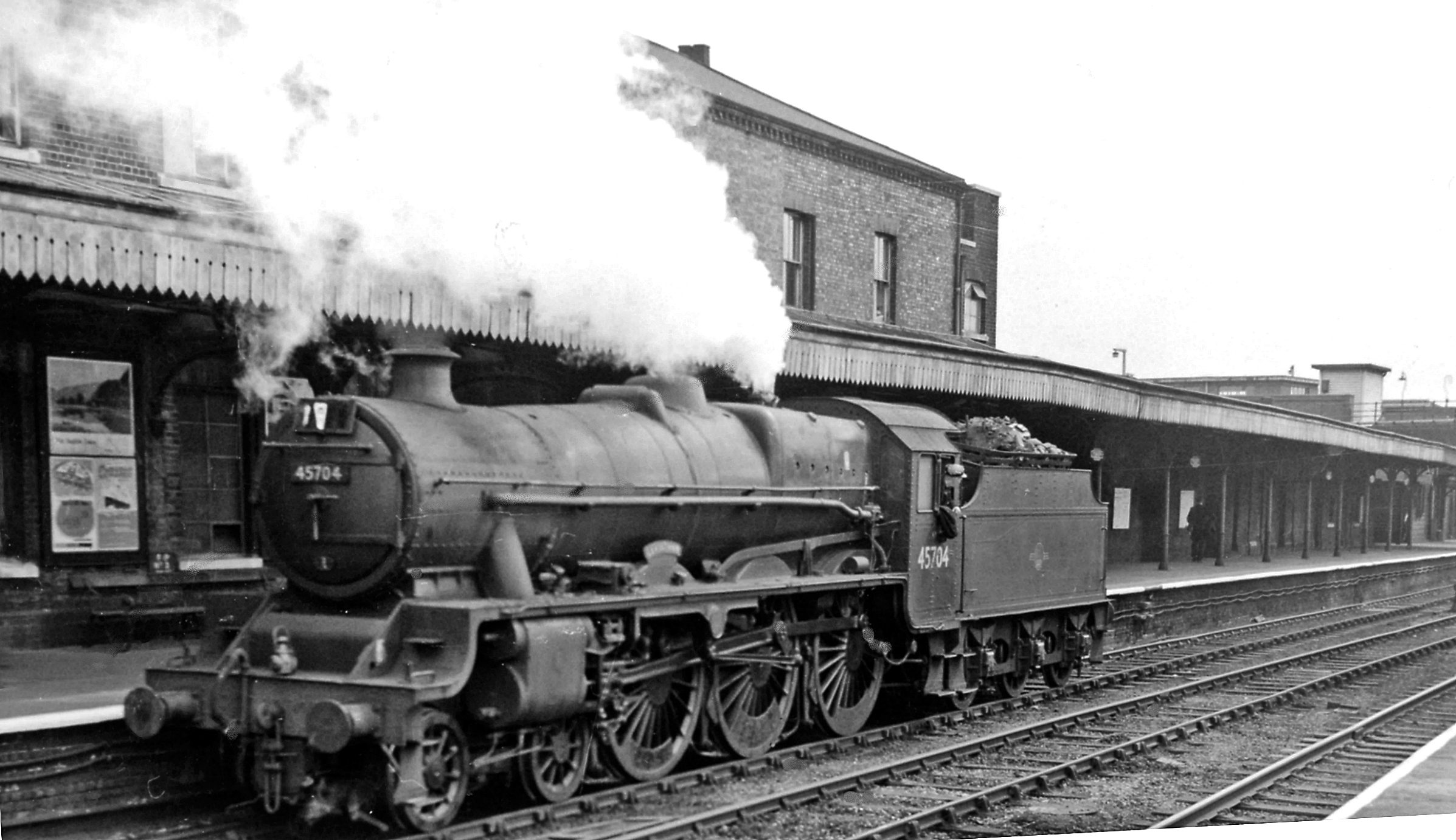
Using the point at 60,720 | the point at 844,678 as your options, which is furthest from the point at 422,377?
the point at 844,678

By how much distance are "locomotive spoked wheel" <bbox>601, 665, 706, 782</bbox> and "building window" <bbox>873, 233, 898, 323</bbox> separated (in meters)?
11.2

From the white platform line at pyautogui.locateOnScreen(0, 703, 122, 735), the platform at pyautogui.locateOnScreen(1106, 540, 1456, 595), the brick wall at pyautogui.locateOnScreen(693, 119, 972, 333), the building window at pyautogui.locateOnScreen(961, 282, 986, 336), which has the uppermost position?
the brick wall at pyautogui.locateOnScreen(693, 119, 972, 333)

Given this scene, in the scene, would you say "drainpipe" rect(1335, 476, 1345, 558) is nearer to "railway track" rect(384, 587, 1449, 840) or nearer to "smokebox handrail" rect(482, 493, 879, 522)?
"railway track" rect(384, 587, 1449, 840)

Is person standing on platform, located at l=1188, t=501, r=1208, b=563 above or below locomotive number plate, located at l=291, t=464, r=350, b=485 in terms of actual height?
below

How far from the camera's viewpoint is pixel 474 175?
6992 millimetres

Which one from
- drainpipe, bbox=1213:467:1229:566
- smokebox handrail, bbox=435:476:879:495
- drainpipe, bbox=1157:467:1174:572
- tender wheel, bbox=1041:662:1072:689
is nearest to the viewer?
smokebox handrail, bbox=435:476:879:495

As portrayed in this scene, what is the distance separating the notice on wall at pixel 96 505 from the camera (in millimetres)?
8211

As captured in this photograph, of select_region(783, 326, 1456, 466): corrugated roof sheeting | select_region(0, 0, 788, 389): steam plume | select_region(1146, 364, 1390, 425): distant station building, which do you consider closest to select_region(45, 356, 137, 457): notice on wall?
select_region(0, 0, 788, 389): steam plume

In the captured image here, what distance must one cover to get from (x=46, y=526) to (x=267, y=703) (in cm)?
314

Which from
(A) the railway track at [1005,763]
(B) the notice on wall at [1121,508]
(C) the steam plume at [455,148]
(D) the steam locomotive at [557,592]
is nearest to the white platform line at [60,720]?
(D) the steam locomotive at [557,592]

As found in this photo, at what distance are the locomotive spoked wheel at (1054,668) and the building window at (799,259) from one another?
21.0 ft

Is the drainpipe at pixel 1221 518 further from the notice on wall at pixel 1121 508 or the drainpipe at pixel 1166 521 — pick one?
the notice on wall at pixel 1121 508

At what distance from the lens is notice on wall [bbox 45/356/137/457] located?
8.23m

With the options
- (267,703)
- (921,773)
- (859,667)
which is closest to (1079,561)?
(859,667)
